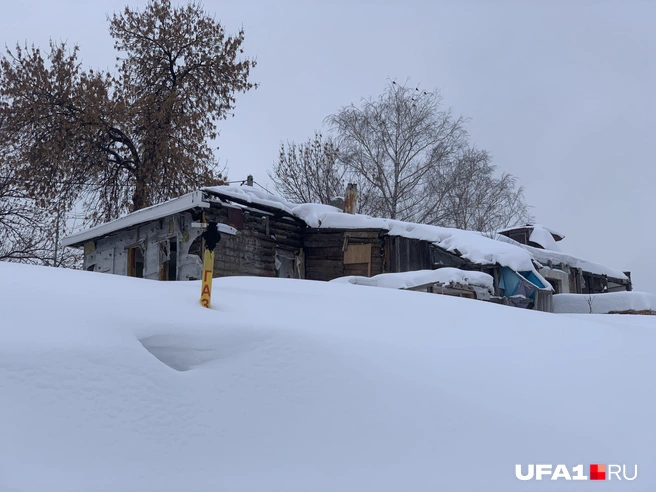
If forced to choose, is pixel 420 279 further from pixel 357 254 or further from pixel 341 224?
pixel 341 224

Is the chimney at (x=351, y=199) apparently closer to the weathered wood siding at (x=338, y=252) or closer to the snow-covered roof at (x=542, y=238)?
the weathered wood siding at (x=338, y=252)

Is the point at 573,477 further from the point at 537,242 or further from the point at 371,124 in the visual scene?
the point at 371,124

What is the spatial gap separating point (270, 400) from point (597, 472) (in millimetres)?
1683

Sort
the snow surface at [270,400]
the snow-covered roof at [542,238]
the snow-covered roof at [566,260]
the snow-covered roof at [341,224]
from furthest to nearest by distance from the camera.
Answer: the snow-covered roof at [542,238] < the snow-covered roof at [566,260] < the snow-covered roof at [341,224] < the snow surface at [270,400]

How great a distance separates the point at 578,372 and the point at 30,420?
340cm

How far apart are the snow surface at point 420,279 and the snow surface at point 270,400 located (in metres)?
6.26

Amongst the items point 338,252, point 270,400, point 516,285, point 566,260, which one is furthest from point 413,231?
point 270,400

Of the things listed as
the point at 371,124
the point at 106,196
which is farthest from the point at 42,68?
the point at 371,124

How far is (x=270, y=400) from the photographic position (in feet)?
10.4

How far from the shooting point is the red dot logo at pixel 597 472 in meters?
3.23

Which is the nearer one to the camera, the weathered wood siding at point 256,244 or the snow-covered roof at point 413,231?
the weathered wood siding at point 256,244

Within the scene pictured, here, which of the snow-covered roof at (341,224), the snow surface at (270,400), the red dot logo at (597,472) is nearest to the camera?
the snow surface at (270,400)

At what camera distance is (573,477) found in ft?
10.5

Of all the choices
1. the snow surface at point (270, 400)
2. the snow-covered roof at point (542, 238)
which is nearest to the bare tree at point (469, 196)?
the snow-covered roof at point (542, 238)
